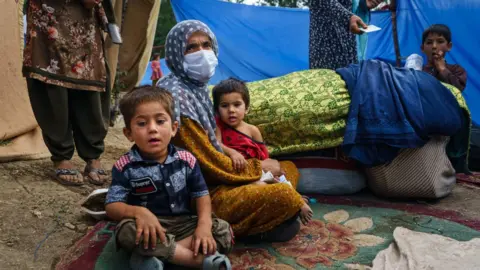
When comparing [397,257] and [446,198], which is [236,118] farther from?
[446,198]

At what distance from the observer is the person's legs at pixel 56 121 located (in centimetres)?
281

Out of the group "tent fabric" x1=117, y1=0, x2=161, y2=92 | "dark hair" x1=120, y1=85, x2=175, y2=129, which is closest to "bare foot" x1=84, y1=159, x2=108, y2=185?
"dark hair" x1=120, y1=85, x2=175, y2=129

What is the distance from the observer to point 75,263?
78.9 inches

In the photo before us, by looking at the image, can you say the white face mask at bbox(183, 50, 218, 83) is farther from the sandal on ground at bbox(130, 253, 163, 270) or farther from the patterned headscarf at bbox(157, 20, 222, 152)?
the sandal on ground at bbox(130, 253, 163, 270)

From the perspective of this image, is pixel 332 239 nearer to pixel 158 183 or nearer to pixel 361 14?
pixel 158 183

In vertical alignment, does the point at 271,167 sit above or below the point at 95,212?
above

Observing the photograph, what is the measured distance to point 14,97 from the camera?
3.65 metres

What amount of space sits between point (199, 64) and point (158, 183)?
71 cm

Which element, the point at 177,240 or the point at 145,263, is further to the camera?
the point at 177,240

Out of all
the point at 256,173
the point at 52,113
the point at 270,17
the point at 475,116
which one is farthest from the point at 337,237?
the point at 270,17

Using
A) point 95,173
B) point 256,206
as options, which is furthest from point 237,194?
point 95,173

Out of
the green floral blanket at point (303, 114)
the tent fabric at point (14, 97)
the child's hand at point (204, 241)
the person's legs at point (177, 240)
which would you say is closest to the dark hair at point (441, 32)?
the green floral blanket at point (303, 114)

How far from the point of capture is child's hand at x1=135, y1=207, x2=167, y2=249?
5.81ft

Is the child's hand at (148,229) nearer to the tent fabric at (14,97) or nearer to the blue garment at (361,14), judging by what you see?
the tent fabric at (14,97)
